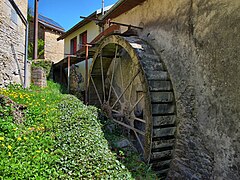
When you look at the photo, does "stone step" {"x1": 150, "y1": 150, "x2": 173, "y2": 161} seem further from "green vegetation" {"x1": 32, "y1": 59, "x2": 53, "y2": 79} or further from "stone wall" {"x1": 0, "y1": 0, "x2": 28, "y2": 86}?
"green vegetation" {"x1": 32, "y1": 59, "x2": 53, "y2": 79}

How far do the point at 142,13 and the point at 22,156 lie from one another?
4001 millimetres

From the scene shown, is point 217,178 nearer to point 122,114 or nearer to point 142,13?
point 122,114

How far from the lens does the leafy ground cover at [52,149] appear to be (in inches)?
86.9

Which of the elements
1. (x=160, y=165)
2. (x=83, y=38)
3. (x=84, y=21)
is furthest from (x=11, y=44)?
(x=83, y=38)

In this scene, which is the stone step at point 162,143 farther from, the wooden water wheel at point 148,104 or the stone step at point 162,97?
the stone step at point 162,97

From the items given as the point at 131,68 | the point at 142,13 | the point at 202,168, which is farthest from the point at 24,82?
the point at 202,168

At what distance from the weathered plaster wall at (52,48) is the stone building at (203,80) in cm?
1095

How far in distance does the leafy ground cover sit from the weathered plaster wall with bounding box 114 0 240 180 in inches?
40.2

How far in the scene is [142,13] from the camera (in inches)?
185

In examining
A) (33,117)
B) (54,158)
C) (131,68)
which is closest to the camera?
(54,158)

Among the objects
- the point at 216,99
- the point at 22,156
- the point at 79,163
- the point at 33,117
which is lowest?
the point at 79,163

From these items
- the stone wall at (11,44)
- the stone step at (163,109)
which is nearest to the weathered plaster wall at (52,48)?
the stone wall at (11,44)

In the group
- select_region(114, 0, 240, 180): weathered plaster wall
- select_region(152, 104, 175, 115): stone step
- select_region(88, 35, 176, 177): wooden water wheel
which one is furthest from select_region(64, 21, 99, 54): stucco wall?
select_region(152, 104, 175, 115): stone step

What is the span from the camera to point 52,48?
13.7 meters
